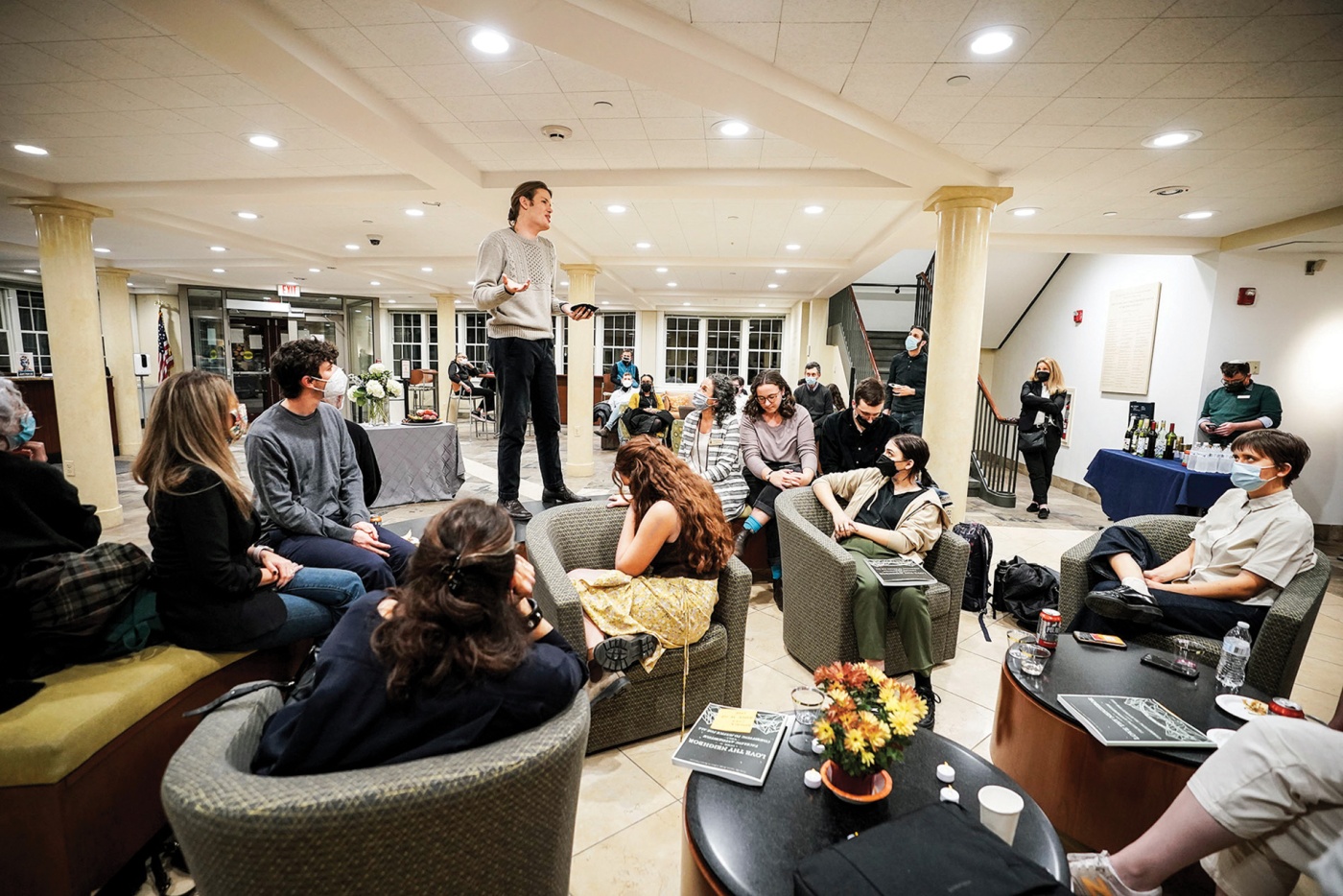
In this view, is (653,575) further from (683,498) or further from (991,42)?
(991,42)

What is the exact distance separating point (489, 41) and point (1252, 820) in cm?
359

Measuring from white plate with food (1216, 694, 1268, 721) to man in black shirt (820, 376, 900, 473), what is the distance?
2.16 meters

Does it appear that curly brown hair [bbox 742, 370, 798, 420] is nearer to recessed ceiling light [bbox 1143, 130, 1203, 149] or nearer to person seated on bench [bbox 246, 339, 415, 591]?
person seated on bench [bbox 246, 339, 415, 591]

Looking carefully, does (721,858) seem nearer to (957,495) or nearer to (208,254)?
(957,495)

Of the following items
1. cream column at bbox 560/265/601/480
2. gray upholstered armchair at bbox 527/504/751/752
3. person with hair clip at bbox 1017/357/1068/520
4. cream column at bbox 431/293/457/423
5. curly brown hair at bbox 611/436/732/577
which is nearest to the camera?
gray upholstered armchair at bbox 527/504/751/752

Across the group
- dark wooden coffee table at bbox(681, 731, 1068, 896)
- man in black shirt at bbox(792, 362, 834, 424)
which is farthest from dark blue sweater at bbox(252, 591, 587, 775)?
man in black shirt at bbox(792, 362, 834, 424)

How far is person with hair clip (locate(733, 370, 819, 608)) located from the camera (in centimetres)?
374

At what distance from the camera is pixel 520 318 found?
3.12m

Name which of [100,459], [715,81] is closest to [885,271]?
[715,81]

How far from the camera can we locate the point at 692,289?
→ 37.5 ft

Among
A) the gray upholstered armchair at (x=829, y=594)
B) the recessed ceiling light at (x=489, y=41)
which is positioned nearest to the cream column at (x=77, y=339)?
the recessed ceiling light at (x=489, y=41)

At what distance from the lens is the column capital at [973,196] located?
4133mm

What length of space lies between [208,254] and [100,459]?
4.40 metres

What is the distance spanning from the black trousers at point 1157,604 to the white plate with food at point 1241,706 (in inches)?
22.1
